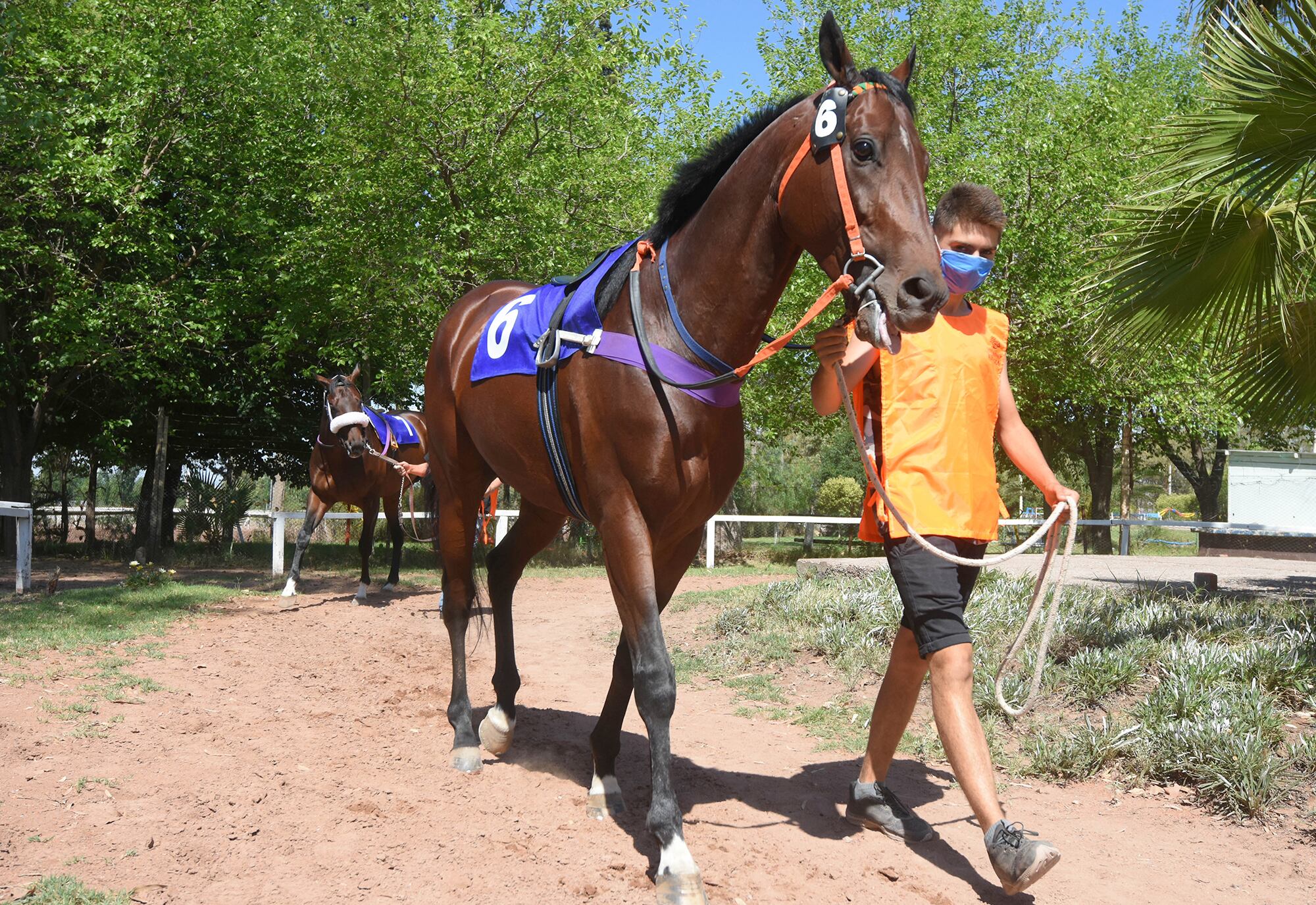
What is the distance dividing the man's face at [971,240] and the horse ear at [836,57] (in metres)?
0.71

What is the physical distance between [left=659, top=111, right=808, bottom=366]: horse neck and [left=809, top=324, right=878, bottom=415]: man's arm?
0.84ft

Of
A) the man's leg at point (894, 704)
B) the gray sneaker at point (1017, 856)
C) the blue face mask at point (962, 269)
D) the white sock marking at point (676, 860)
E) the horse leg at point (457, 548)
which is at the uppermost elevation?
the blue face mask at point (962, 269)

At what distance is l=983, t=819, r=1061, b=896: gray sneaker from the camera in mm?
2941

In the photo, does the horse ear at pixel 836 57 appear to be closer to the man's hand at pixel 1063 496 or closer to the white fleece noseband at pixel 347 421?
the man's hand at pixel 1063 496

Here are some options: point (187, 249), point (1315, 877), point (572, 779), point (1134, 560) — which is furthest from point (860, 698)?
point (187, 249)

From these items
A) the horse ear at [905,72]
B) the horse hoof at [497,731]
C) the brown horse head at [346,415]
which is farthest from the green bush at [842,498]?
the horse ear at [905,72]

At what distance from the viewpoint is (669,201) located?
3762 mm

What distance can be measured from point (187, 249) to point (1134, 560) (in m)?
16.1

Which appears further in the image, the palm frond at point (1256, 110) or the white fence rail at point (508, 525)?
the white fence rail at point (508, 525)

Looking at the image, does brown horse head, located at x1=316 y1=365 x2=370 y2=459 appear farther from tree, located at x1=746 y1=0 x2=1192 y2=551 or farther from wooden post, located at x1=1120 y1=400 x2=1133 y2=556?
wooden post, located at x1=1120 y1=400 x2=1133 y2=556

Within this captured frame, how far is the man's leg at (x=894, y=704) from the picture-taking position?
374 centimetres

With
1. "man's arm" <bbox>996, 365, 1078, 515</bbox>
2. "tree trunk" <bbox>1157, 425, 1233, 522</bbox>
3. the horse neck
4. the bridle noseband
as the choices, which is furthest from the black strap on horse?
"tree trunk" <bbox>1157, 425, 1233, 522</bbox>

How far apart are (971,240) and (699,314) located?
3.39 feet

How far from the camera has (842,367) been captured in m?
3.51
